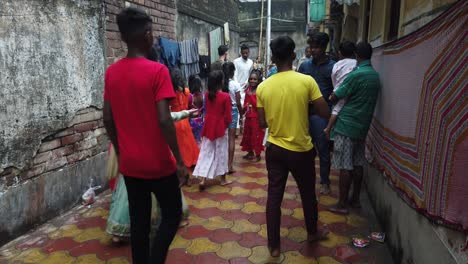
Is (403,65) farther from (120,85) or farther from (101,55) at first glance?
(101,55)

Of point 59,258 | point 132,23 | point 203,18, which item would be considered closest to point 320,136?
point 132,23

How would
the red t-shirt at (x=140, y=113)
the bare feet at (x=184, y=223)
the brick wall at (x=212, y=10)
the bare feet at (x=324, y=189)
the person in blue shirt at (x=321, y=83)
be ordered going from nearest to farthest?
the red t-shirt at (x=140, y=113), the bare feet at (x=184, y=223), the person in blue shirt at (x=321, y=83), the bare feet at (x=324, y=189), the brick wall at (x=212, y=10)

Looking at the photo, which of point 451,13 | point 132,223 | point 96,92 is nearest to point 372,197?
point 451,13

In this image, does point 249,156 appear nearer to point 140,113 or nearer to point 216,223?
point 216,223

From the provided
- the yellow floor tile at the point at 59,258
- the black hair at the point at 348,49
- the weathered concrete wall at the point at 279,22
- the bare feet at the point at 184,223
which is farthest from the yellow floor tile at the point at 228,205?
the weathered concrete wall at the point at 279,22

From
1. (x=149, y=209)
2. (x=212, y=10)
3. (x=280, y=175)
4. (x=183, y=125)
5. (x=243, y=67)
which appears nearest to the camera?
(x=149, y=209)

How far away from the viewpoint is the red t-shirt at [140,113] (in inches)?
78.2

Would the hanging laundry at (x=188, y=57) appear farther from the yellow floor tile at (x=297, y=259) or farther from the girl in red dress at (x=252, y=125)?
the yellow floor tile at (x=297, y=259)

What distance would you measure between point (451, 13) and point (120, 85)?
1.88 meters

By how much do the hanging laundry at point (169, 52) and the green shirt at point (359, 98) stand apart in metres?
3.45

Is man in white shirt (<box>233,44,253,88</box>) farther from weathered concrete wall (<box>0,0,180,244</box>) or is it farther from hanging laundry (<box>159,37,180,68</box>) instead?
weathered concrete wall (<box>0,0,180,244</box>)

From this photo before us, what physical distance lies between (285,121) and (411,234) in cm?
119

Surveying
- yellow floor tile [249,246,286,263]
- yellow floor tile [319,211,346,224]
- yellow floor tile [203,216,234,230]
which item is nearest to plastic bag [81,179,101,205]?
yellow floor tile [203,216,234,230]

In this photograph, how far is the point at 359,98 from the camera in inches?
134
